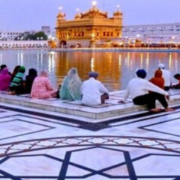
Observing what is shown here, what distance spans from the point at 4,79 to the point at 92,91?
5.65 ft

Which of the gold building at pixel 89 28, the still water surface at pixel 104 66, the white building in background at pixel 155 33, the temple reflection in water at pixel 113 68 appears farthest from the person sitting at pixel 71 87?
the white building in background at pixel 155 33

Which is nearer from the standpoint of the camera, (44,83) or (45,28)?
(44,83)

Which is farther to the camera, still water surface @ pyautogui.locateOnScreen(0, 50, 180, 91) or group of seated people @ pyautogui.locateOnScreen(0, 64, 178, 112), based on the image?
still water surface @ pyautogui.locateOnScreen(0, 50, 180, 91)

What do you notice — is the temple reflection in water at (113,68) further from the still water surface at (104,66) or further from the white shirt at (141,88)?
the white shirt at (141,88)

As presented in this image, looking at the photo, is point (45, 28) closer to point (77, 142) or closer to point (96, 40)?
point (96, 40)

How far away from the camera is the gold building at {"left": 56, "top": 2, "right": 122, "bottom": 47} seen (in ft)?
146

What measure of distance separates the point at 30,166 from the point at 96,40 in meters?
42.7

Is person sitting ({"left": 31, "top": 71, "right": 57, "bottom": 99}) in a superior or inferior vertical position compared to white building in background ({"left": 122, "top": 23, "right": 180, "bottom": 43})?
inferior

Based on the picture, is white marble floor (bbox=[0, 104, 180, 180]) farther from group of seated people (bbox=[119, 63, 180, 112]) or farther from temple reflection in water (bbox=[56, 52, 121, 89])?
temple reflection in water (bbox=[56, 52, 121, 89])

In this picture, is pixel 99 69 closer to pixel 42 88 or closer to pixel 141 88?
pixel 42 88

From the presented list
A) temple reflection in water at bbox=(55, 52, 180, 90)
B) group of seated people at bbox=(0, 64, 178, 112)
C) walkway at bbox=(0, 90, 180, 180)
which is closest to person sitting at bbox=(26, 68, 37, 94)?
group of seated people at bbox=(0, 64, 178, 112)

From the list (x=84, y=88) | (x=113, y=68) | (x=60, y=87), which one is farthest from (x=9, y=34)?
(x=84, y=88)

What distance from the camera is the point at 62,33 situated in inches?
1924

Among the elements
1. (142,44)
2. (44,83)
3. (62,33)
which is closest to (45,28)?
(62,33)
